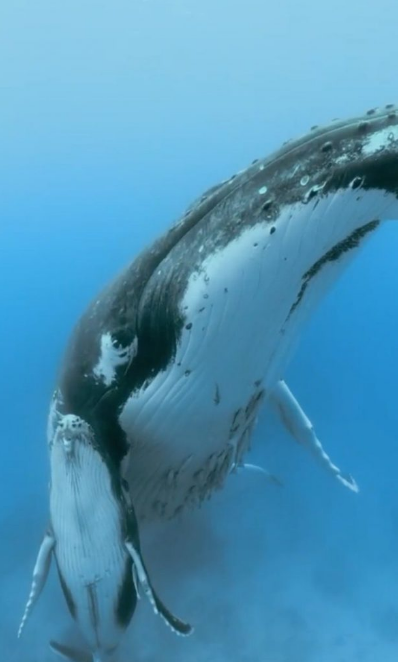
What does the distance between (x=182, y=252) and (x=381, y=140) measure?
0.48 meters

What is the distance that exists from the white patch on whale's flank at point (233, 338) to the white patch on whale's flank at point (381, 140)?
9cm

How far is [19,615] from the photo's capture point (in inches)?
123

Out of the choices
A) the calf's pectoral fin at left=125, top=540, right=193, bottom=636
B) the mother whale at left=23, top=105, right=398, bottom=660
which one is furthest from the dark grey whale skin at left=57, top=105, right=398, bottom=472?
the calf's pectoral fin at left=125, top=540, right=193, bottom=636

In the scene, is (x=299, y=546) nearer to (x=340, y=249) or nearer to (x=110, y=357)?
(x=110, y=357)

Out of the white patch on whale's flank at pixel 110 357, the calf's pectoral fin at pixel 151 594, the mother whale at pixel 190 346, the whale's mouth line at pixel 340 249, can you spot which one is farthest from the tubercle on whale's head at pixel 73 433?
the whale's mouth line at pixel 340 249

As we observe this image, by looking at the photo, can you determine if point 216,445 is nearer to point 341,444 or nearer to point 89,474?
point 89,474

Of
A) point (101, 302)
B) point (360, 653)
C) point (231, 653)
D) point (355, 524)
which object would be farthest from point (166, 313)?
point (355, 524)

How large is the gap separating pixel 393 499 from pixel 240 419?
2.13 meters

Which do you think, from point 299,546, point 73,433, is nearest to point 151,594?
point 73,433

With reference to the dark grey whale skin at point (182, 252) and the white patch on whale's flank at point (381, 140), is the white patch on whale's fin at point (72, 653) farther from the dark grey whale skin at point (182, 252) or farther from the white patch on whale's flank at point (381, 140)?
the white patch on whale's flank at point (381, 140)

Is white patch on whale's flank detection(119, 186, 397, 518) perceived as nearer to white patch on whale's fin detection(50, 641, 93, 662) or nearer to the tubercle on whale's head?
the tubercle on whale's head

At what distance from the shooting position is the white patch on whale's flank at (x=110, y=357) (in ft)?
5.44

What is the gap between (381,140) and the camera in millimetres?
1379

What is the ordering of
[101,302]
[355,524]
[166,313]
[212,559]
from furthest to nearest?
1. [355,524]
2. [212,559]
3. [101,302]
4. [166,313]
